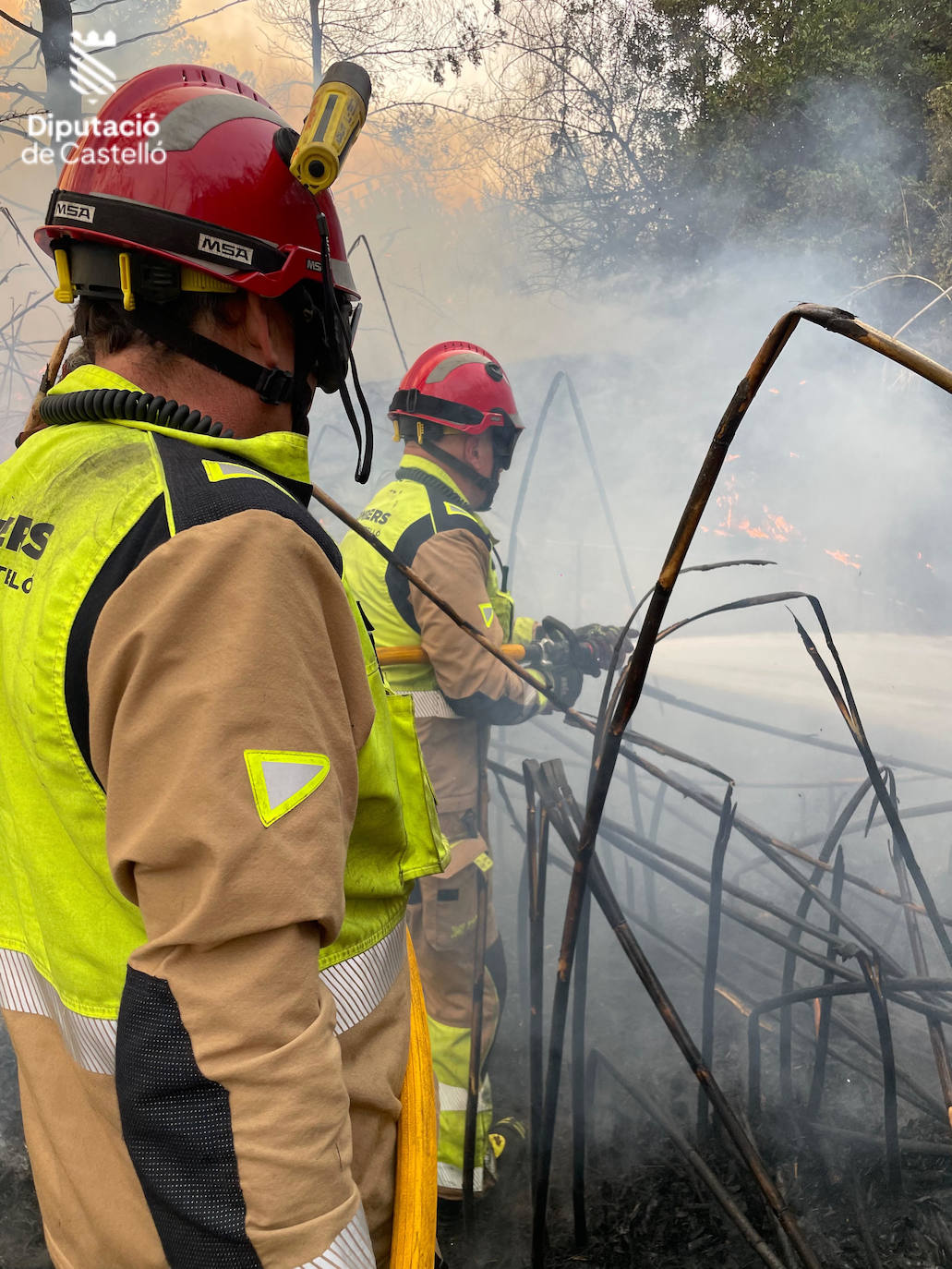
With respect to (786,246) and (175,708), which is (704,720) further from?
(786,246)

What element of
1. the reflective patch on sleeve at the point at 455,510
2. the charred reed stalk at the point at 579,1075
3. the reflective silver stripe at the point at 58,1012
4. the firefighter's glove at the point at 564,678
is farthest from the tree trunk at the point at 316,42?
the reflective silver stripe at the point at 58,1012

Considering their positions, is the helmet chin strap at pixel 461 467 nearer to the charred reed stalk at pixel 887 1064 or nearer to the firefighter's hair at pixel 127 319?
the charred reed stalk at pixel 887 1064

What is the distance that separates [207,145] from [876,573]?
10.2 meters

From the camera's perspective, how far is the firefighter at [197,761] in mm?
915

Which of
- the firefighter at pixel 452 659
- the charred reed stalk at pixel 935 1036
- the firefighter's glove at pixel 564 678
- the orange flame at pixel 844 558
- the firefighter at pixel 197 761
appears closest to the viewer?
the firefighter at pixel 197 761

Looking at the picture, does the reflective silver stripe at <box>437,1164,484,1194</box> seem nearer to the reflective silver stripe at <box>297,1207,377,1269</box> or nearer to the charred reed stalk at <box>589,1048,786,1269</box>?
the charred reed stalk at <box>589,1048,786,1269</box>

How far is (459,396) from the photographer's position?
3986 mm

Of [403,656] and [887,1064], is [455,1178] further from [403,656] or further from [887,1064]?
[403,656]

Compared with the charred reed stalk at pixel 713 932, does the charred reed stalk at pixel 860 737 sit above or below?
above

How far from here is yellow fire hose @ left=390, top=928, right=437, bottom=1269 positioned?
137 centimetres

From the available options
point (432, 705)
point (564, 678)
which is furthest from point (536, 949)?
point (564, 678)

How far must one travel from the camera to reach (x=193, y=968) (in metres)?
0.92

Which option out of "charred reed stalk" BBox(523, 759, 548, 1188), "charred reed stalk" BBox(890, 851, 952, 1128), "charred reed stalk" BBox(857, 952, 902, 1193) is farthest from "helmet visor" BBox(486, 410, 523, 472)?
"charred reed stalk" BBox(857, 952, 902, 1193)

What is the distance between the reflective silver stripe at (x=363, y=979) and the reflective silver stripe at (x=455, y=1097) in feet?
7.44
